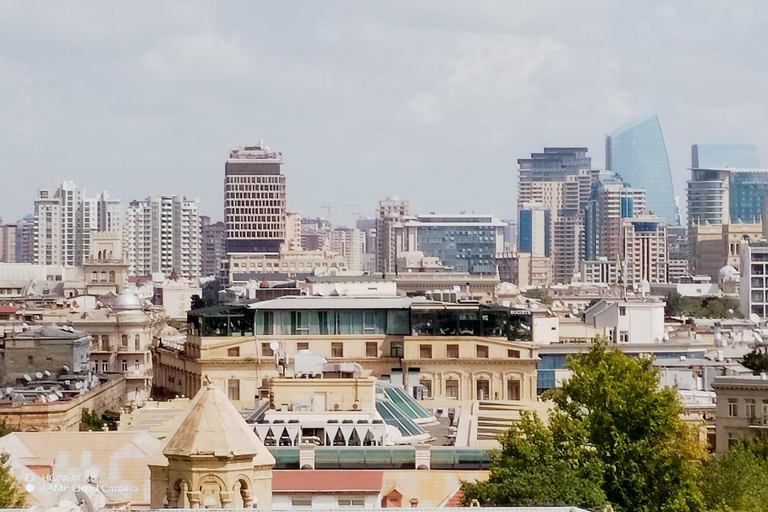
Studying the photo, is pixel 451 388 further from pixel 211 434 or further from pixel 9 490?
pixel 211 434

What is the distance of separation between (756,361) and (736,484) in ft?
135

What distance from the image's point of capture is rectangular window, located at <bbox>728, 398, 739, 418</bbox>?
7476cm

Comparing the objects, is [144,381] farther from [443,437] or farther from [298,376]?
[443,437]

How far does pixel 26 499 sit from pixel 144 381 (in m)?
64.2

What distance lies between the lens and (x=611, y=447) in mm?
49531

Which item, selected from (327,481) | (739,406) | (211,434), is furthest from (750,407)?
(211,434)

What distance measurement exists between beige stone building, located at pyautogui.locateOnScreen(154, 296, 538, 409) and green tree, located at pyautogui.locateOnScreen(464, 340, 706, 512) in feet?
90.1

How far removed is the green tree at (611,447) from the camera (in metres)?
46.5

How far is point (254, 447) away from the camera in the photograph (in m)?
36.6

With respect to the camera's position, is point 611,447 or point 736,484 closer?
point 611,447

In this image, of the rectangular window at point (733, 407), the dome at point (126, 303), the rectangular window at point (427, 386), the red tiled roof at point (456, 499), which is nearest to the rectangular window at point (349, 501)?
the red tiled roof at point (456, 499)

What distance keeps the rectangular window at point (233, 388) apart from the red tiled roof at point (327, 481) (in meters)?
29.1

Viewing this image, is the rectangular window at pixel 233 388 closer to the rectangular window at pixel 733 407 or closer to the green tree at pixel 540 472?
the rectangular window at pixel 733 407

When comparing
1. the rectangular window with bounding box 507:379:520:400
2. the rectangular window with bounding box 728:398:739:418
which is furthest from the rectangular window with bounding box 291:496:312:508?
the rectangular window with bounding box 507:379:520:400
